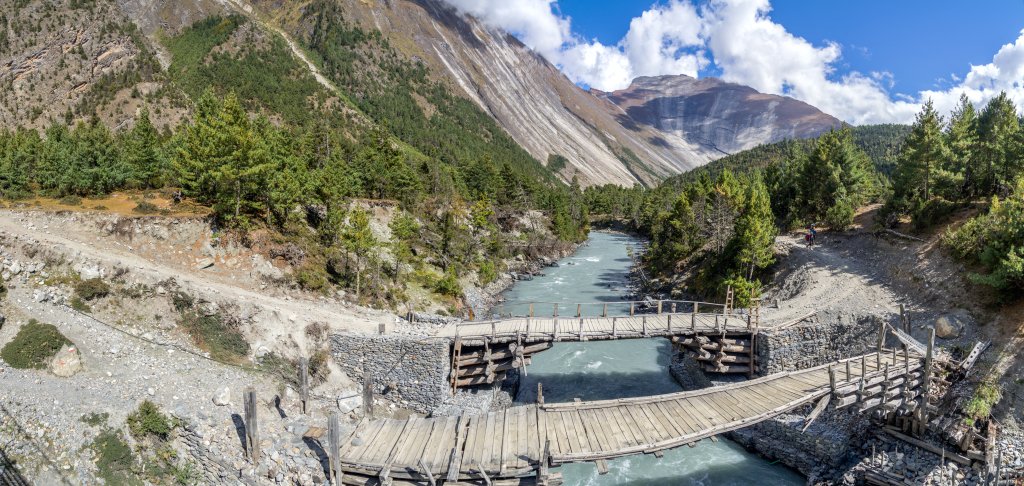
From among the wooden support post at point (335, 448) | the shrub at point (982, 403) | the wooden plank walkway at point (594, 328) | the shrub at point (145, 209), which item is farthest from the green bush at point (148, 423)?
the shrub at point (982, 403)

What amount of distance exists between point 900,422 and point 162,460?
30736mm

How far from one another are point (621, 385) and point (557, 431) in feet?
43.7

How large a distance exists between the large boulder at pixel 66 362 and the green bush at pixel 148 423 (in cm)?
377

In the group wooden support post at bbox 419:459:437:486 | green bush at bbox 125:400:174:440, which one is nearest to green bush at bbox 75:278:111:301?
green bush at bbox 125:400:174:440

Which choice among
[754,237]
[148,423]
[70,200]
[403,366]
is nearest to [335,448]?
[403,366]

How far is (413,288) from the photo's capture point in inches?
1721

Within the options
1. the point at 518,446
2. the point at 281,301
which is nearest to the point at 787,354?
the point at 518,446

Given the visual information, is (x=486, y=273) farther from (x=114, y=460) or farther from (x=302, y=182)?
(x=114, y=460)

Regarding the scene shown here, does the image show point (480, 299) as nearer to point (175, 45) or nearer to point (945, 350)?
A: point (945, 350)

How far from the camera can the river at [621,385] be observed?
73.2ft

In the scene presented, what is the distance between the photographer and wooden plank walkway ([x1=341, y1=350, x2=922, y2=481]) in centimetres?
1695

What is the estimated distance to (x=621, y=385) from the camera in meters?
30.4

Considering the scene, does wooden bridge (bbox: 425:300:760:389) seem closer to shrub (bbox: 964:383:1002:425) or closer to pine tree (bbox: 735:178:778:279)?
shrub (bbox: 964:383:1002:425)

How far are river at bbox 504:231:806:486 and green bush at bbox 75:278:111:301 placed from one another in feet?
74.4
